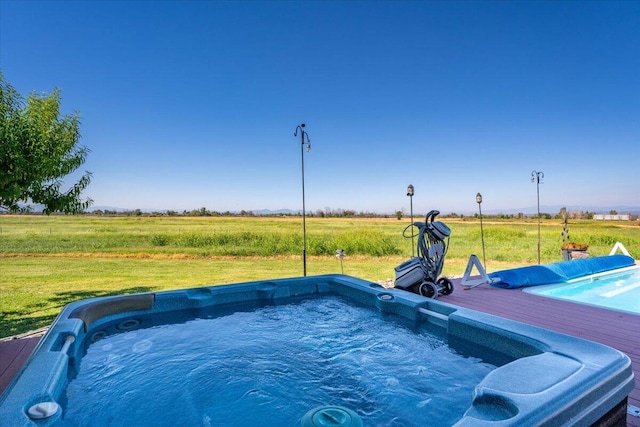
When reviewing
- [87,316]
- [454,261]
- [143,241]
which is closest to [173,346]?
[87,316]

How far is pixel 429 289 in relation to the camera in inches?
178

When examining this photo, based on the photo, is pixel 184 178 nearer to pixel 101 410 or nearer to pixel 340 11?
pixel 340 11

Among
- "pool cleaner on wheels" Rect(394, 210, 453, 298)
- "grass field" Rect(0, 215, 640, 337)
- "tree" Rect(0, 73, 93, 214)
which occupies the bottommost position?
"grass field" Rect(0, 215, 640, 337)

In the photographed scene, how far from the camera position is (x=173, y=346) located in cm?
314

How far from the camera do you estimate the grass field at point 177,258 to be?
670 centimetres

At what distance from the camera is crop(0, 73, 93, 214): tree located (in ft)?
12.6

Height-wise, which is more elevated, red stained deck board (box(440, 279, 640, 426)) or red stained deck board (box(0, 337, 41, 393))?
red stained deck board (box(440, 279, 640, 426))

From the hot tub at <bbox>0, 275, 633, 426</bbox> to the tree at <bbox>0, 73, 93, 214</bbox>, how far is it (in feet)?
6.08

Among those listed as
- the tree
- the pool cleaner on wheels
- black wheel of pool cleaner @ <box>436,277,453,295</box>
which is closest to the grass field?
the tree

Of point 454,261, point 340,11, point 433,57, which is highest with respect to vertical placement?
point 340,11

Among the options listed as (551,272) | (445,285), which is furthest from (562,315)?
(551,272)

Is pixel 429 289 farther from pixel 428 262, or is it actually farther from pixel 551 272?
pixel 551 272

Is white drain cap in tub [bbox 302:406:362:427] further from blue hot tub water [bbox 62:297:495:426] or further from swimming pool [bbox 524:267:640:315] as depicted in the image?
swimming pool [bbox 524:267:640:315]

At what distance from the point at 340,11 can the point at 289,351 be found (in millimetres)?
7146
